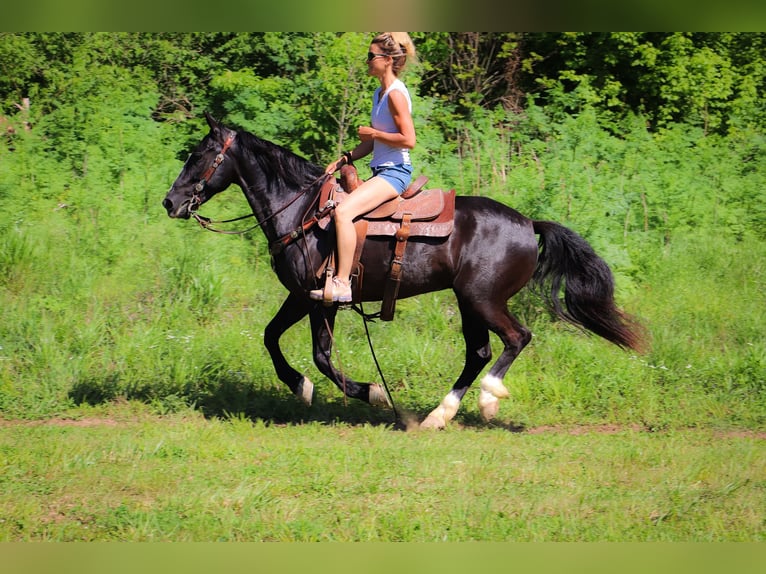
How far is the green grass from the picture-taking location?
15.7ft

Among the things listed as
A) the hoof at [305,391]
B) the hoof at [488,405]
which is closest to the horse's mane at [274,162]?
the hoof at [305,391]

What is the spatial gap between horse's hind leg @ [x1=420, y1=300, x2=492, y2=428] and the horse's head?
2.30m

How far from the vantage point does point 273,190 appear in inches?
268

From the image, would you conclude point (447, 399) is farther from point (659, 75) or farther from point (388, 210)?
point (659, 75)

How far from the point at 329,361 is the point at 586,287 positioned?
223 cm

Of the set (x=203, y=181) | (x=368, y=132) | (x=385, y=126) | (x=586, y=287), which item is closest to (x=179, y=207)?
(x=203, y=181)

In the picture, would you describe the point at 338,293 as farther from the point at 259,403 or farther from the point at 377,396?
the point at 259,403

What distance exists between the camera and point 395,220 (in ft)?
21.4

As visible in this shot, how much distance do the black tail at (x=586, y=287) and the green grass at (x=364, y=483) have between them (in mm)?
841

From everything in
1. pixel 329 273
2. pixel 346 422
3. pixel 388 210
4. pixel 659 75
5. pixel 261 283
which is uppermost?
pixel 659 75

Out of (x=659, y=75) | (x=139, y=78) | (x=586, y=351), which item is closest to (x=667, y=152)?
(x=659, y=75)

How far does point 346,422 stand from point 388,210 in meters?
1.86

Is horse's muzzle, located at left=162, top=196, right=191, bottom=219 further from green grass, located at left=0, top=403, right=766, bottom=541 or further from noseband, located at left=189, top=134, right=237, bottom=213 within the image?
green grass, located at left=0, top=403, right=766, bottom=541

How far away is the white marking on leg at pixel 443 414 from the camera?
6.76 m
